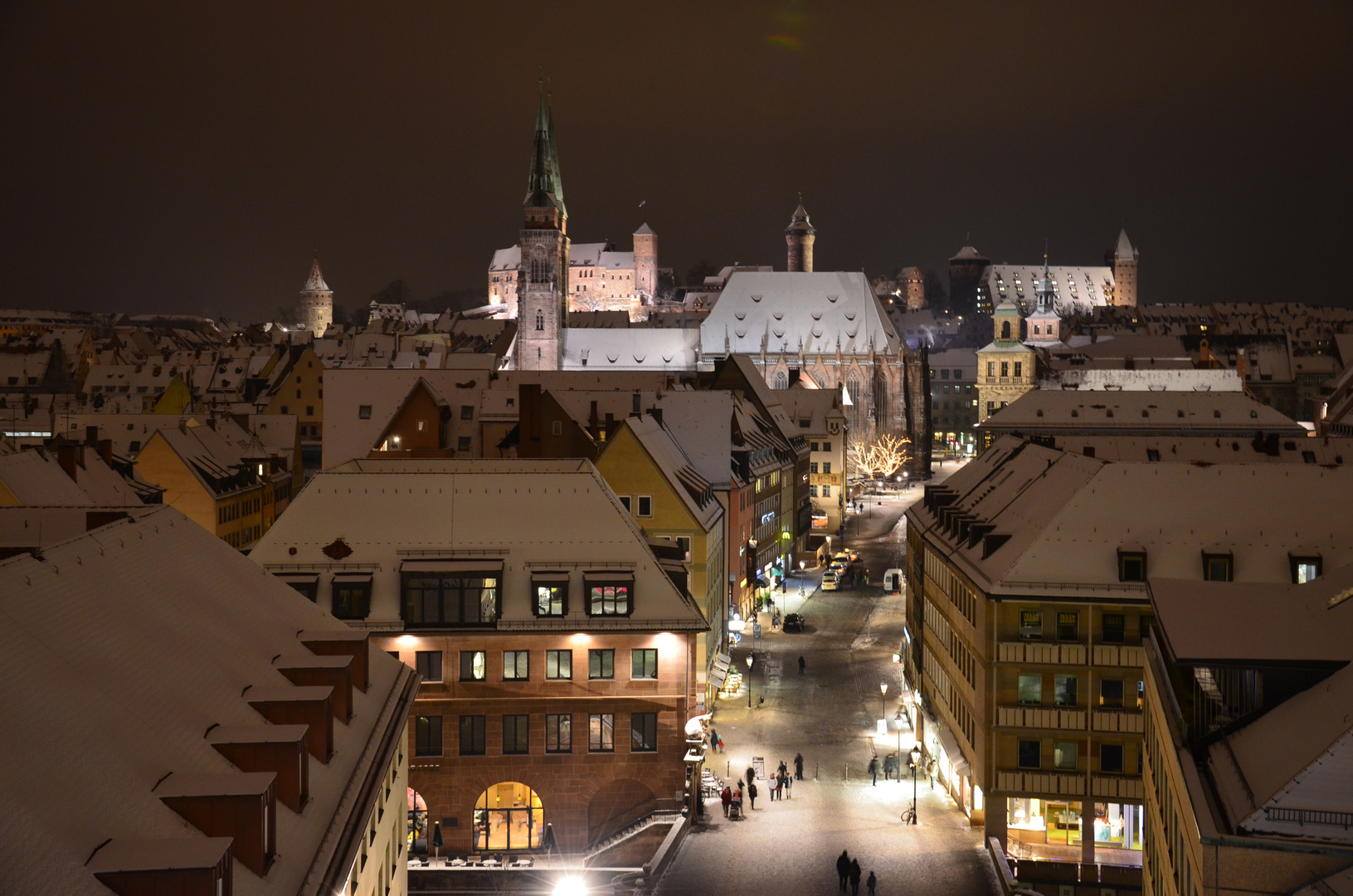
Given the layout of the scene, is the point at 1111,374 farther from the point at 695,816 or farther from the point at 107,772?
the point at 107,772

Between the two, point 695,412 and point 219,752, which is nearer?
point 219,752

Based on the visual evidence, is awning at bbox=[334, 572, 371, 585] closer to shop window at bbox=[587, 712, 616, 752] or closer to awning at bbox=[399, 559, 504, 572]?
awning at bbox=[399, 559, 504, 572]

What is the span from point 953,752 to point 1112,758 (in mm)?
5757

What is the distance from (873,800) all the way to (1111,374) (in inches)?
3379

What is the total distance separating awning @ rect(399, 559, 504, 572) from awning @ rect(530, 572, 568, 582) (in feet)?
3.16

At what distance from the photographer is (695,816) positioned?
1681 inches

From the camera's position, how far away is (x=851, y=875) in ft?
117

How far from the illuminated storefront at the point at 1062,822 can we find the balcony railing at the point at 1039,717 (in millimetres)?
2084

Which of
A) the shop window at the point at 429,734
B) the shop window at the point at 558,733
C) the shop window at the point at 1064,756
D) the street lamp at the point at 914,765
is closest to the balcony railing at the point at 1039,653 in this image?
the shop window at the point at 1064,756

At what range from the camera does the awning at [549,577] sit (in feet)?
135

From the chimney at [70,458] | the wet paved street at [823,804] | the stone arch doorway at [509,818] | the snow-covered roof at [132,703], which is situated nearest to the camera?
the snow-covered roof at [132,703]

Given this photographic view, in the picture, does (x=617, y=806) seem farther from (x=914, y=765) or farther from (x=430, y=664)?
(x=914, y=765)

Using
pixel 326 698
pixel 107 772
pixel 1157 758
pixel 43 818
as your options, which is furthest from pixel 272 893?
pixel 1157 758

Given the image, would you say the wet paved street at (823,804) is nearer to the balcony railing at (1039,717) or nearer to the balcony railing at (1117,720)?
the balcony railing at (1039,717)
